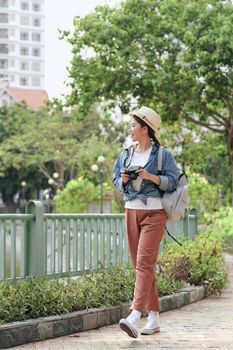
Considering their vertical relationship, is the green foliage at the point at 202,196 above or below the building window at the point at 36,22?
below

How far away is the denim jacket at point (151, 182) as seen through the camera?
263 inches

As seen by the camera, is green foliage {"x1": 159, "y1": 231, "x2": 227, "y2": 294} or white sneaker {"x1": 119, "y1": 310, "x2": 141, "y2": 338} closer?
white sneaker {"x1": 119, "y1": 310, "x2": 141, "y2": 338}

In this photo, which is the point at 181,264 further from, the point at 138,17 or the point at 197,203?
the point at 197,203

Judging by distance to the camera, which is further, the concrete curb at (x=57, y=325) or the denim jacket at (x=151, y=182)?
the denim jacket at (x=151, y=182)

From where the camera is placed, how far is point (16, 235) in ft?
25.9

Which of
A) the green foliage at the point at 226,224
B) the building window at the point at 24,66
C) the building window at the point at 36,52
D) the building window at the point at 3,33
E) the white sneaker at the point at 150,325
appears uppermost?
the building window at the point at 3,33

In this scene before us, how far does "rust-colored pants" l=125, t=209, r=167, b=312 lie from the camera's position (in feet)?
21.7

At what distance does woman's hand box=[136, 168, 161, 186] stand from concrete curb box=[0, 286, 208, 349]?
1.49 m

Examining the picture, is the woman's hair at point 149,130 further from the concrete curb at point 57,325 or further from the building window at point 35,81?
the building window at point 35,81

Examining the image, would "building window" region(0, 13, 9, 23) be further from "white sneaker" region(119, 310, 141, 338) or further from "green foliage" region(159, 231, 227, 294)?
"white sneaker" region(119, 310, 141, 338)

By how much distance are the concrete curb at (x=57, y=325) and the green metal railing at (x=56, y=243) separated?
0.83 metres

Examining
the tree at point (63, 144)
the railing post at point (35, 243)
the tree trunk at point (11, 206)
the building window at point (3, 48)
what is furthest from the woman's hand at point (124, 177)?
the building window at point (3, 48)

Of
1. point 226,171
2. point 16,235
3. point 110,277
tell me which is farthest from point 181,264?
point 226,171

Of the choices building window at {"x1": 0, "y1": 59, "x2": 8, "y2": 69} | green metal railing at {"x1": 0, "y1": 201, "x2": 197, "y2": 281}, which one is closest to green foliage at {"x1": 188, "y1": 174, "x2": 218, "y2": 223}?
green metal railing at {"x1": 0, "y1": 201, "x2": 197, "y2": 281}
